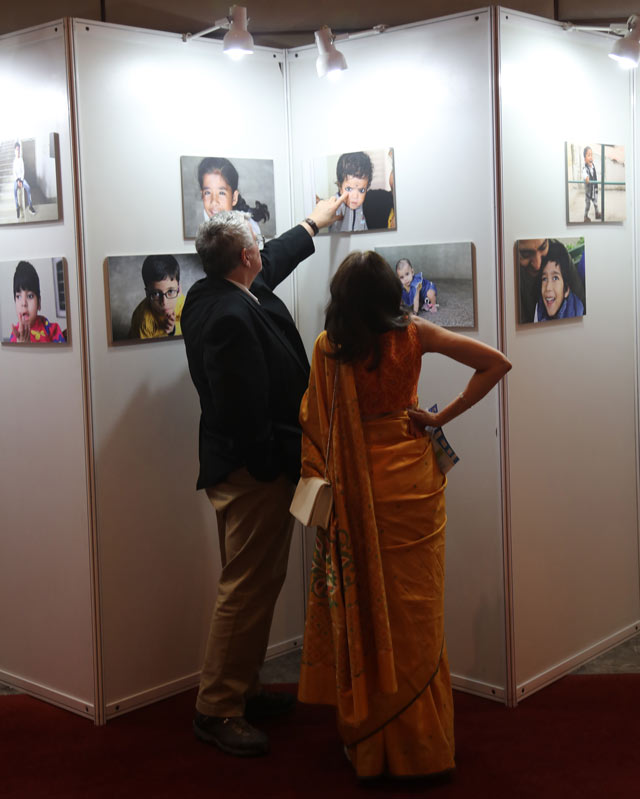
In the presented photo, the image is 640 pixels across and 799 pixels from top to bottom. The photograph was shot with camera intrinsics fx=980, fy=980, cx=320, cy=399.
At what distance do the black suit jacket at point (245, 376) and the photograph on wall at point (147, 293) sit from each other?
0.84ft

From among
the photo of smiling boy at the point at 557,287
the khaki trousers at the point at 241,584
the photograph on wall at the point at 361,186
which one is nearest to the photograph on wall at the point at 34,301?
the khaki trousers at the point at 241,584

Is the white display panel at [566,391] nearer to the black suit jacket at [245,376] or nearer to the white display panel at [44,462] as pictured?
the black suit jacket at [245,376]

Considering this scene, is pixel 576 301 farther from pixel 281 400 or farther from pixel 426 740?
pixel 426 740

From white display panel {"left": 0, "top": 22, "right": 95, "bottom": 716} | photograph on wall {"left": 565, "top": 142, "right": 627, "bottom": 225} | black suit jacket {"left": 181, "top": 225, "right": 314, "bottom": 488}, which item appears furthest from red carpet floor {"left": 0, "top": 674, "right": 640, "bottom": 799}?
photograph on wall {"left": 565, "top": 142, "right": 627, "bottom": 225}

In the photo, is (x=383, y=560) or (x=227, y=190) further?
(x=227, y=190)

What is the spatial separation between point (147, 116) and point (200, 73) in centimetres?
31

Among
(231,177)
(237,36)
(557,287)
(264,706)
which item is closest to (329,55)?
Answer: (237,36)

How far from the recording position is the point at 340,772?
3.25 metres

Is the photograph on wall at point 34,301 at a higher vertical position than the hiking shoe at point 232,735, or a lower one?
higher

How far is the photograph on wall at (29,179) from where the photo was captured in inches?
140

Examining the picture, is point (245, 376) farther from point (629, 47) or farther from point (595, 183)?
point (629, 47)

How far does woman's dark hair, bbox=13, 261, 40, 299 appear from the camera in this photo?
367 centimetres

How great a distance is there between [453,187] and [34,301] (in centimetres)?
163

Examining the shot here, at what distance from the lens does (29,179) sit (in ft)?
12.0
